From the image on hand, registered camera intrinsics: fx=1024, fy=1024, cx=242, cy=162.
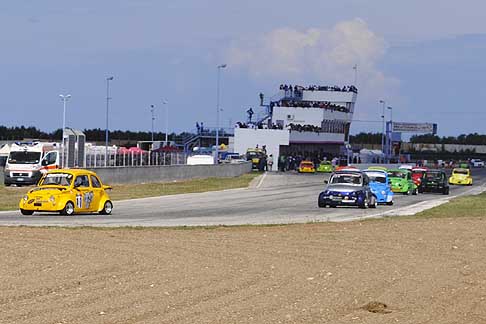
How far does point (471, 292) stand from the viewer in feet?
44.6

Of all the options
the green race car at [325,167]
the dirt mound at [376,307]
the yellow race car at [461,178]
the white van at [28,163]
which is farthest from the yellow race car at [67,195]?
the green race car at [325,167]

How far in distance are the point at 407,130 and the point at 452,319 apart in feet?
519

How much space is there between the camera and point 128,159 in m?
59.2

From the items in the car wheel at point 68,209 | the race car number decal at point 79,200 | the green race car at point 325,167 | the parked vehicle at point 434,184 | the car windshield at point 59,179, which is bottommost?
the green race car at point 325,167

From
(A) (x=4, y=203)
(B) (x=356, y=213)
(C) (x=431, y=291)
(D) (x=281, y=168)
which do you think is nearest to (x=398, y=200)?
(B) (x=356, y=213)

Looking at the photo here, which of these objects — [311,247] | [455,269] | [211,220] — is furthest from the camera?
[211,220]

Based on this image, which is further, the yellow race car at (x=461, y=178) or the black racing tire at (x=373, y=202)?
the yellow race car at (x=461, y=178)

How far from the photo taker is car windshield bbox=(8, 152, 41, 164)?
169 feet

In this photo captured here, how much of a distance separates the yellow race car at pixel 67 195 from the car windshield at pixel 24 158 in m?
20.9

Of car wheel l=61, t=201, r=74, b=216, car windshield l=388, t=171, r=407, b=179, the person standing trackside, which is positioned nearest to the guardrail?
car windshield l=388, t=171, r=407, b=179

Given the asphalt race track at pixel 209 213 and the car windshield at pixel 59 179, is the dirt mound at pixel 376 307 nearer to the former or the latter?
the asphalt race track at pixel 209 213

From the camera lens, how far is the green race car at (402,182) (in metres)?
53.8

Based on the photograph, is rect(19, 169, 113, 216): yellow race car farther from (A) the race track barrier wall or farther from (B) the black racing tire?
(A) the race track barrier wall

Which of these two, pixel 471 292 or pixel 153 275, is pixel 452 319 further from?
→ pixel 153 275
